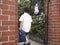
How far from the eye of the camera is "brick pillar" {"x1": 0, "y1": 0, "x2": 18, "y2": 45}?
2943 mm

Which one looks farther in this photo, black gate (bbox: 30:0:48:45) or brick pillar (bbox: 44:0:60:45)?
black gate (bbox: 30:0:48:45)

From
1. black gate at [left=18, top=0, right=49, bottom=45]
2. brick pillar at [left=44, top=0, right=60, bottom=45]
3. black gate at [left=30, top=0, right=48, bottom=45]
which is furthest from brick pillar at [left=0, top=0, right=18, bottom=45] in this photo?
black gate at [left=30, top=0, right=48, bottom=45]

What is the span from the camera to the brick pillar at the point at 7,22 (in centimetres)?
294

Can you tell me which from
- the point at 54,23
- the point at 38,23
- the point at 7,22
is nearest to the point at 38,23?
the point at 38,23

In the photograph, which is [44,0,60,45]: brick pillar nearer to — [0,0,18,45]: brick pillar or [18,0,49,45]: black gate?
[18,0,49,45]: black gate

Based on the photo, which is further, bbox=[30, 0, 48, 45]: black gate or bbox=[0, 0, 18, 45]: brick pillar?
bbox=[30, 0, 48, 45]: black gate

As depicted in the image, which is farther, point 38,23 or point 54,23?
point 38,23

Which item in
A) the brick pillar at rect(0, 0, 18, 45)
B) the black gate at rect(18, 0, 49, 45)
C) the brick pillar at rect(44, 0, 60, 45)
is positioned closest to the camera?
the brick pillar at rect(0, 0, 18, 45)

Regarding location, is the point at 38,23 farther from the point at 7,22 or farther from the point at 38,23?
the point at 7,22

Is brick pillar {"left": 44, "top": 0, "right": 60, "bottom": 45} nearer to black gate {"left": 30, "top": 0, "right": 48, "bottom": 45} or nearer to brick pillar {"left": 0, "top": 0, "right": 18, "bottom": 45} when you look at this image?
black gate {"left": 30, "top": 0, "right": 48, "bottom": 45}

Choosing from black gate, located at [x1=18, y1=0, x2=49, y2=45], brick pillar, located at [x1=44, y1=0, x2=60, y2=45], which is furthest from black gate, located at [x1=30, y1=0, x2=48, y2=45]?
brick pillar, located at [x1=44, y1=0, x2=60, y2=45]

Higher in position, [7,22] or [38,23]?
[7,22]

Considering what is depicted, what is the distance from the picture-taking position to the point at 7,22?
9.89 feet

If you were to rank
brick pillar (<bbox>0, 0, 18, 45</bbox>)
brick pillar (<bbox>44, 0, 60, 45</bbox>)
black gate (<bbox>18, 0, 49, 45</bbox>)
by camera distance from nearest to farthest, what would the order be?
1. brick pillar (<bbox>0, 0, 18, 45</bbox>)
2. brick pillar (<bbox>44, 0, 60, 45</bbox>)
3. black gate (<bbox>18, 0, 49, 45</bbox>)
